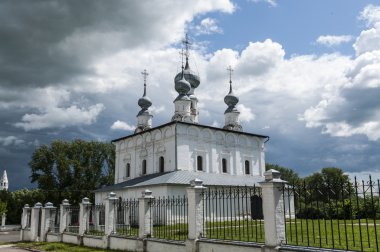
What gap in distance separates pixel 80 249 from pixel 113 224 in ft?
5.63

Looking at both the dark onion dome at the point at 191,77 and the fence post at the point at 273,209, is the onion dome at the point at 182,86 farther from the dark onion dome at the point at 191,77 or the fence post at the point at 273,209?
the fence post at the point at 273,209

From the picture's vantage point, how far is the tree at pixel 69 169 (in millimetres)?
45500

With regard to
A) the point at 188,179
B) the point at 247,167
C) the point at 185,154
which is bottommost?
the point at 188,179

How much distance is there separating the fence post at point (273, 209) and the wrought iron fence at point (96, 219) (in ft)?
33.5

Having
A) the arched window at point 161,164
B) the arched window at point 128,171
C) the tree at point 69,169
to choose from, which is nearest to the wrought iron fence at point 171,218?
the arched window at point 161,164

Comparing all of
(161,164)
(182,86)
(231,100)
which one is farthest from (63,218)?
(231,100)

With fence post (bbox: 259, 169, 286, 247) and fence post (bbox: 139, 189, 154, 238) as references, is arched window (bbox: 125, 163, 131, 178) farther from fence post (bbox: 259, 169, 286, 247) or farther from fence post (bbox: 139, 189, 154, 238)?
fence post (bbox: 259, 169, 286, 247)

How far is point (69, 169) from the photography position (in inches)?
1842

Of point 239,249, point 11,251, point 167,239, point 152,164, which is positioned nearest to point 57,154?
point 152,164

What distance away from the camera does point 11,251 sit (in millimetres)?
16656

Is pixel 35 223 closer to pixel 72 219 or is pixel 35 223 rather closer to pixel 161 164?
pixel 72 219

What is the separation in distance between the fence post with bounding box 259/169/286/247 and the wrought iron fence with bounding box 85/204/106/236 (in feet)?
33.5

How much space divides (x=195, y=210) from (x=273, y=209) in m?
3.07

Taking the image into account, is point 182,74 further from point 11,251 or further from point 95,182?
point 11,251
